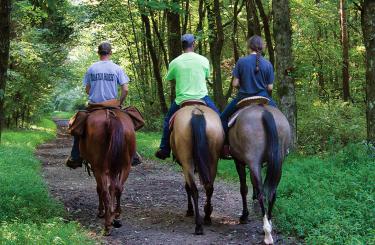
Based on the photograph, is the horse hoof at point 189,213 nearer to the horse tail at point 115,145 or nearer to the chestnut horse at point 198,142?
the chestnut horse at point 198,142

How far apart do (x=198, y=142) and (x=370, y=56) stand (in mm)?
4965

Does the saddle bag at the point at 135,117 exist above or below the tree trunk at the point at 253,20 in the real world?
below

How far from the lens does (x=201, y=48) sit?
26.0 meters

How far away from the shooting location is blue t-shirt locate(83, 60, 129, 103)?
744 centimetres

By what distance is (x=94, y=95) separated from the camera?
7445mm

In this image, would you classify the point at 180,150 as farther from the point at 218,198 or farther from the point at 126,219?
the point at 218,198

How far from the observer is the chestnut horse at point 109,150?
22.0 feet

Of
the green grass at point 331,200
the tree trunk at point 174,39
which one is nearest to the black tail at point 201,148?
the green grass at point 331,200

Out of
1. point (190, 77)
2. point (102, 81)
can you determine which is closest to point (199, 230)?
point (190, 77)

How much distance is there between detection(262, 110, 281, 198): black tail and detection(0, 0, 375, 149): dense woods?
8.26 m

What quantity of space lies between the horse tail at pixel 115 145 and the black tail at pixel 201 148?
109 centimetres

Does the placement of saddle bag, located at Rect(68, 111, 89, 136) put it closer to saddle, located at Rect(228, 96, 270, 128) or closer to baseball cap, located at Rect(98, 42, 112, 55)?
baseball cap, located at Rect(98, 42, 112, 55)

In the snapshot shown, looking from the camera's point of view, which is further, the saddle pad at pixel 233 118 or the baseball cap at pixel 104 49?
the baseball cap at pixel 104 49

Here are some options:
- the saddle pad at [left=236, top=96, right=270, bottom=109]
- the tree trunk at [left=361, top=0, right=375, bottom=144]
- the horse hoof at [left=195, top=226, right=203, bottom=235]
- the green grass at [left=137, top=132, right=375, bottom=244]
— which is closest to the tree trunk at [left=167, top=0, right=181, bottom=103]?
the tree trunk at [left=361, top=0, right=375, bottom=144]
